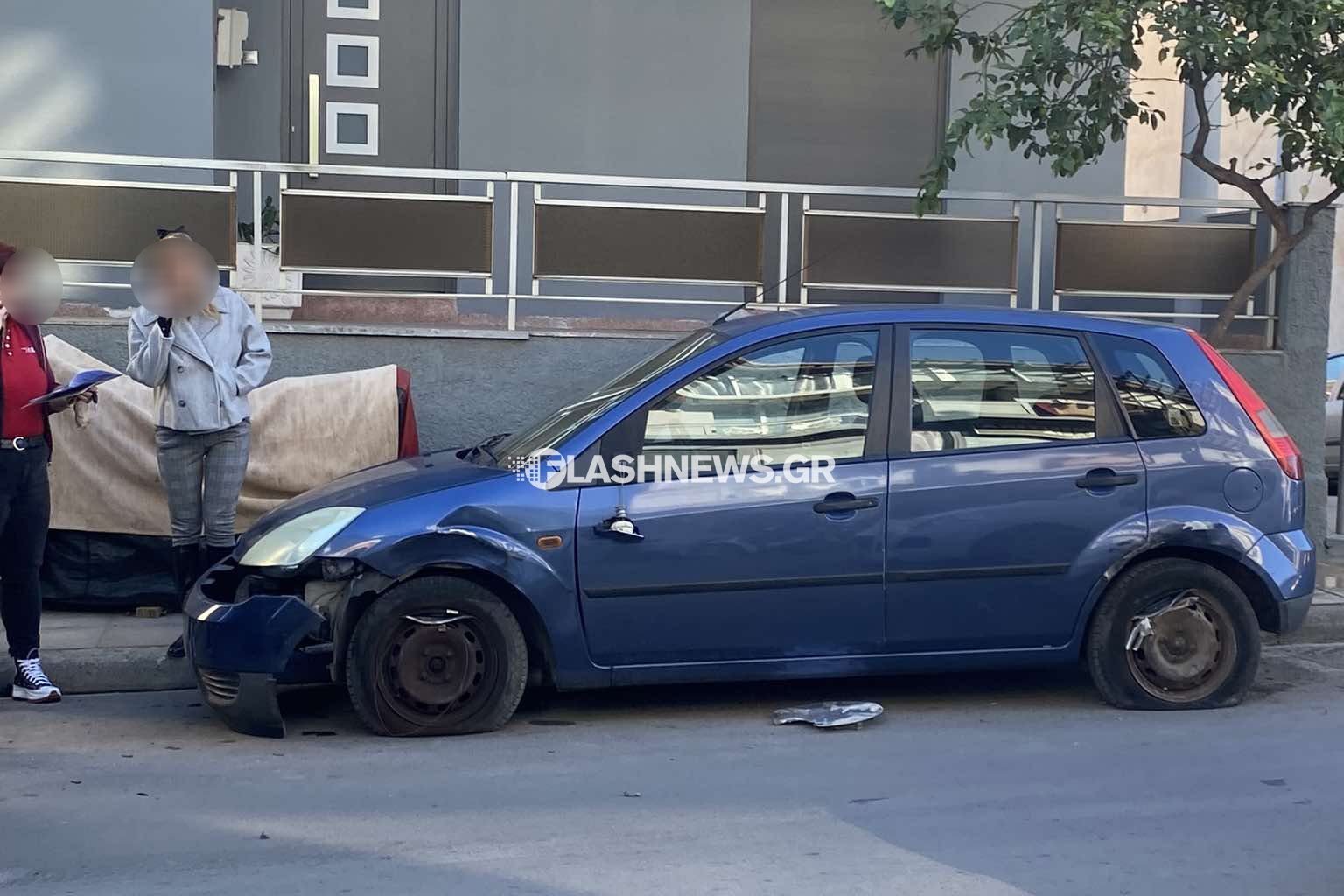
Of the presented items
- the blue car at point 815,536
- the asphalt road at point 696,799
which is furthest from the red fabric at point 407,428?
the asphalt road at point 696,799

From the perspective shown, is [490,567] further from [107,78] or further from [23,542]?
[107,78]

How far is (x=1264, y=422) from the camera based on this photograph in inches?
236

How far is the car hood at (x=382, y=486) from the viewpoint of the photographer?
221 inches

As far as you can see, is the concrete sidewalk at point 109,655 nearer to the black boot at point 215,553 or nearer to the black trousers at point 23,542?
the black trousers at point 23,542

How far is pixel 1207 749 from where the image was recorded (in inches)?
217

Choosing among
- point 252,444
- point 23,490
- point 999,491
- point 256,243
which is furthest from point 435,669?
point 256,243

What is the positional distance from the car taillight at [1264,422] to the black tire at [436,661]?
9.89 feet

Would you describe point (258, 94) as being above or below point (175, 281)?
above

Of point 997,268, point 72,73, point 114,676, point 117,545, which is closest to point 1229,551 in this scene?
point 997,268

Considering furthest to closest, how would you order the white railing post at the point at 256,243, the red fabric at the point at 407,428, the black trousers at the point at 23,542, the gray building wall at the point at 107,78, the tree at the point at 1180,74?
the gray building wall at the point at 107,78 → the white railing post at the point at 256,243 → the red fabric at the point at 407,428 → the tree at the point at 1180,74 → the black trousers at the point at 23,542

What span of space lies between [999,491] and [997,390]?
16.4 inches

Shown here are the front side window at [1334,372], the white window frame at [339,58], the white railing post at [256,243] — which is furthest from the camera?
the front side window at [1334,372]

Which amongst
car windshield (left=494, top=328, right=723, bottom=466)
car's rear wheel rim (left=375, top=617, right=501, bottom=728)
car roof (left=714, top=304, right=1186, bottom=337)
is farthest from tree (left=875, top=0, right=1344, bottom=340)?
car's rear wheel rim (left=375, top=617, right=501, bottom=728)

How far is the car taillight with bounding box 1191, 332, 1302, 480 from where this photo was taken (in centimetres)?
597
